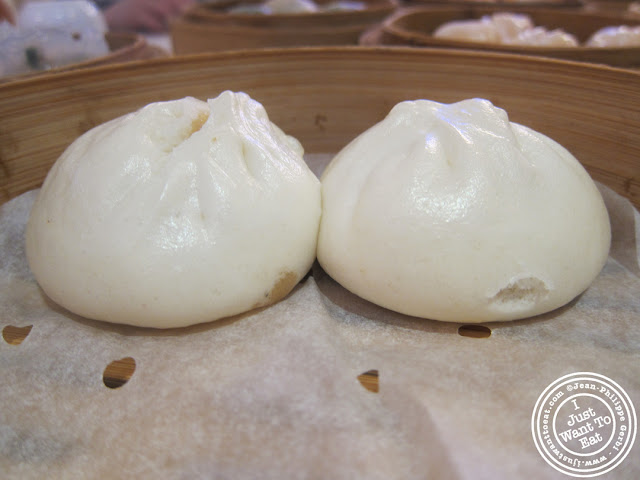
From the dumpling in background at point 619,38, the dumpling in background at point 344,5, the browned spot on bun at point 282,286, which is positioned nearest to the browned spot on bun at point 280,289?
the browned spot on bun at point 282,286

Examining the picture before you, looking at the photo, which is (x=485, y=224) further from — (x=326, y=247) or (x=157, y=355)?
(x=157, y=355)

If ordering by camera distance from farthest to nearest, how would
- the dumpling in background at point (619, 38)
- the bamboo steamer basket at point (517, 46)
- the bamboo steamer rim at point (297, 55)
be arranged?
the dumpling in background at point (619, 38) → the bamboo steamer basket at point (517, 46) → the bamboo steamer rim at point (297, 55)

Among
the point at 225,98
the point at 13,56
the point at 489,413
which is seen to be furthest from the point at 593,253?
the point at 13,56

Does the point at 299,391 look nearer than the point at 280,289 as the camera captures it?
Yes

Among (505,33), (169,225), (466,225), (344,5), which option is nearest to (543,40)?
(505,33)

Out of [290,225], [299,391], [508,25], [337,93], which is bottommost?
[299,391]

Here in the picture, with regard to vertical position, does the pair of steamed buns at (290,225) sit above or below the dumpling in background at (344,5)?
below

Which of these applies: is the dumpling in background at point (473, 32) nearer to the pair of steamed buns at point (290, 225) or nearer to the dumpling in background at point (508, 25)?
the dumpling in background at point (508, 25)

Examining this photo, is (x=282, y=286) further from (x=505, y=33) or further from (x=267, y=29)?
(x=505, y=33)

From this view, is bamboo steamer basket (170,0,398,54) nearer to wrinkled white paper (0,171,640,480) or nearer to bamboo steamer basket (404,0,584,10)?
bamboo steamer basket (404,0,584,10)
